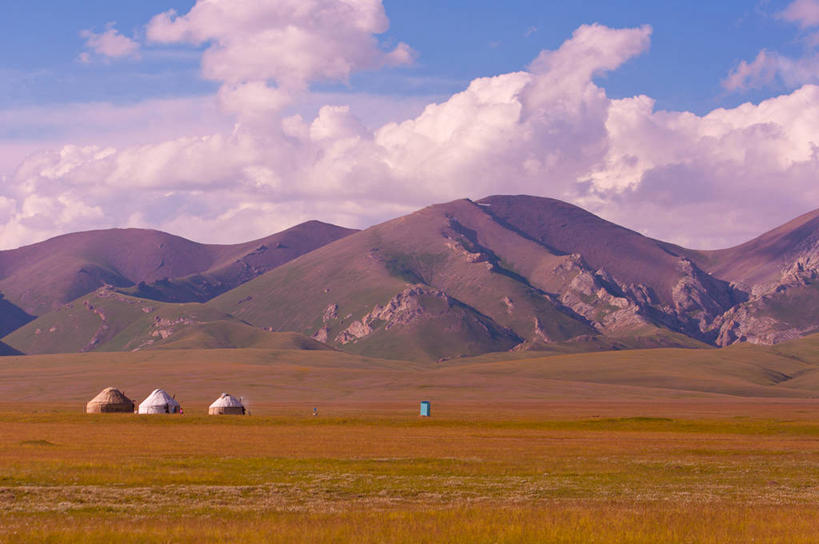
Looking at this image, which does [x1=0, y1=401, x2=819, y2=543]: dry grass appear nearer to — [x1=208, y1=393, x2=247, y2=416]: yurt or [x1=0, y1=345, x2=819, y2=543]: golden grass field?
[x1=0, y1=345, x2=819, y2=543]: golden grass field

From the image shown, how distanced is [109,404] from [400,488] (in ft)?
308

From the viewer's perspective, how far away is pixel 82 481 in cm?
3962

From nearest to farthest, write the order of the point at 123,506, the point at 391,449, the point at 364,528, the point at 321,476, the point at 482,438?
the point at 364,528 < the point at 123,506 < the point at 321,476 < the point at 391,449 < the point at 482,438

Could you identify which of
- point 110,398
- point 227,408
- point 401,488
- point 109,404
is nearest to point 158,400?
point 227,408

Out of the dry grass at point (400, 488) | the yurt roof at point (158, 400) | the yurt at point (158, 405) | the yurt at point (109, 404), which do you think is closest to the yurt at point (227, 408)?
the yurt at point (158, 405)

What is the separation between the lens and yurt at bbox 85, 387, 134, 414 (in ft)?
405

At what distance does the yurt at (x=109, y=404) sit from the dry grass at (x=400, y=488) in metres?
44.5

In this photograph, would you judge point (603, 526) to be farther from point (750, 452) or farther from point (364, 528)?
point (750, 452)

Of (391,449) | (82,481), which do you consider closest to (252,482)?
(82,481)

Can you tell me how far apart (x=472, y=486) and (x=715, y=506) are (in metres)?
10.6

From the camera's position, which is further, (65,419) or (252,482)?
(65,419)

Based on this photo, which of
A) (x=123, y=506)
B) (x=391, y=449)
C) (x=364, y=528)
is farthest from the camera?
(x=391, y=449)

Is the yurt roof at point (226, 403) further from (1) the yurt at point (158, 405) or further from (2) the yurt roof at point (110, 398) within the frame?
(2) the yurt roof at point (110, 398)

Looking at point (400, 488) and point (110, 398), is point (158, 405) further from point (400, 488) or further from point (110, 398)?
point (400, 488)
